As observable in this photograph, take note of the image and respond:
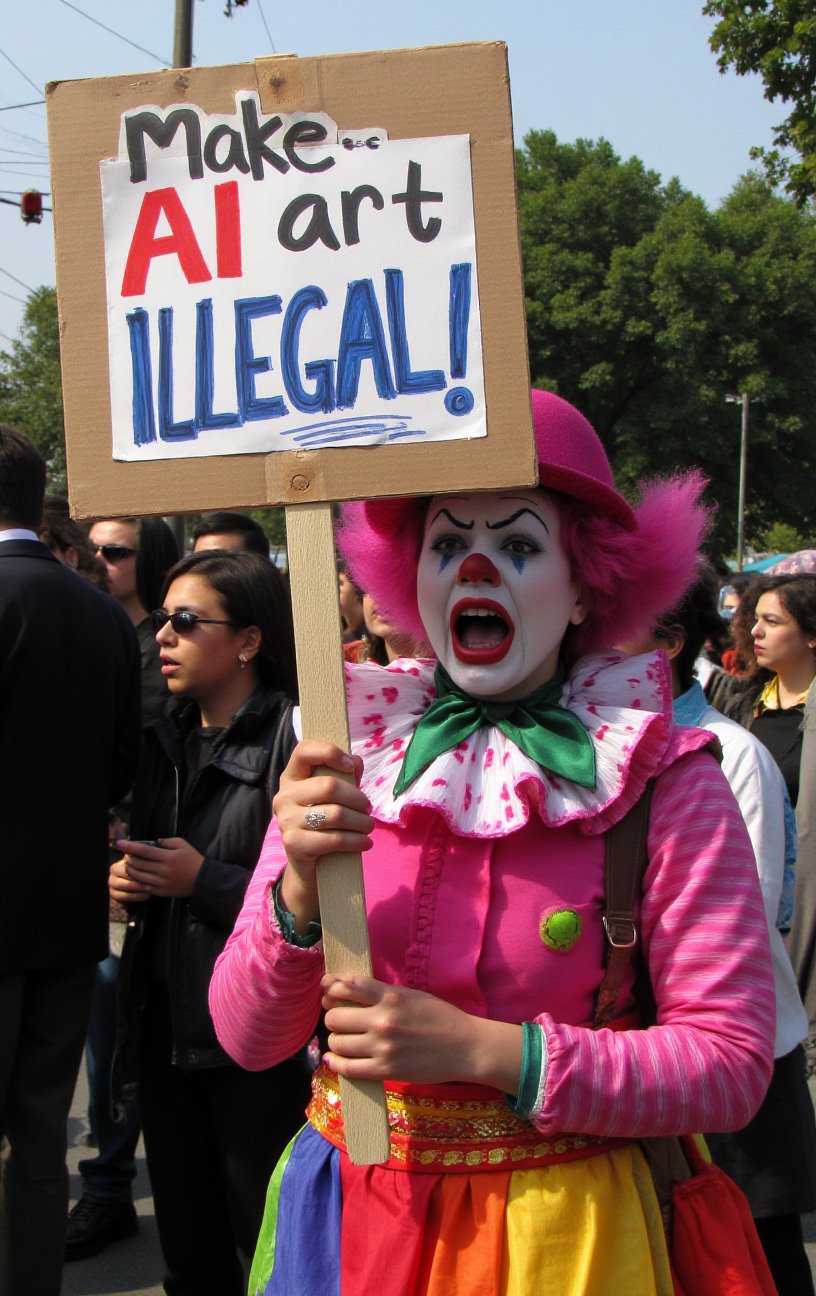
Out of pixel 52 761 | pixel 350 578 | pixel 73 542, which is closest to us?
pixel 350 578

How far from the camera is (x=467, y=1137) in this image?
1594 millimetres

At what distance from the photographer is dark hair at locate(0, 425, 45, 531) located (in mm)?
3164

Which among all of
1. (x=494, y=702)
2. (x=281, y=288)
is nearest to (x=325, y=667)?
(x=494, y=702)

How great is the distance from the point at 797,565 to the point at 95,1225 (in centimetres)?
376

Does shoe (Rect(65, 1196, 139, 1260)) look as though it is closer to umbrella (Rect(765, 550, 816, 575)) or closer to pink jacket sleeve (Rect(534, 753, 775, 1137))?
pink jacket sleeve (Rect(534, 753, 775, 1137))

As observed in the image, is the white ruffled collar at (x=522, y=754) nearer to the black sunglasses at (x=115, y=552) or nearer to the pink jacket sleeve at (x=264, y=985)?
the pink jacket sleeve at (x=264, y=985)

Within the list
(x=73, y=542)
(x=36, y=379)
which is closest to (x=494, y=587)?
(x=73, y=542)

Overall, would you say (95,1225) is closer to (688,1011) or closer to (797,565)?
(688,1011)

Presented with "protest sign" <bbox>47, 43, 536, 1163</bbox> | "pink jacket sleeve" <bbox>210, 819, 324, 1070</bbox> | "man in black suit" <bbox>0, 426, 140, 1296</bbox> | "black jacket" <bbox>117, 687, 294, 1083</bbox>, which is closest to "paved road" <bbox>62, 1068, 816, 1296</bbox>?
"man in black suit" <bbox>0, 426, 140, 1296</bbox>

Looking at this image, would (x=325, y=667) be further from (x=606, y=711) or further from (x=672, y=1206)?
(x=672, y=1206)

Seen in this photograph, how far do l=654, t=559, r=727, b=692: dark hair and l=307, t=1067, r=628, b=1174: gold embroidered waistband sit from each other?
1786 mm

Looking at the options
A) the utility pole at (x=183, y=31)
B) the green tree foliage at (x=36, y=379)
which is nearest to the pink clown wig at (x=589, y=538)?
the utility pole at (x=183, y=31)

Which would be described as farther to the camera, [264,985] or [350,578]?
[350,578]

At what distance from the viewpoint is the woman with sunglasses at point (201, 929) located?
9.42ft
